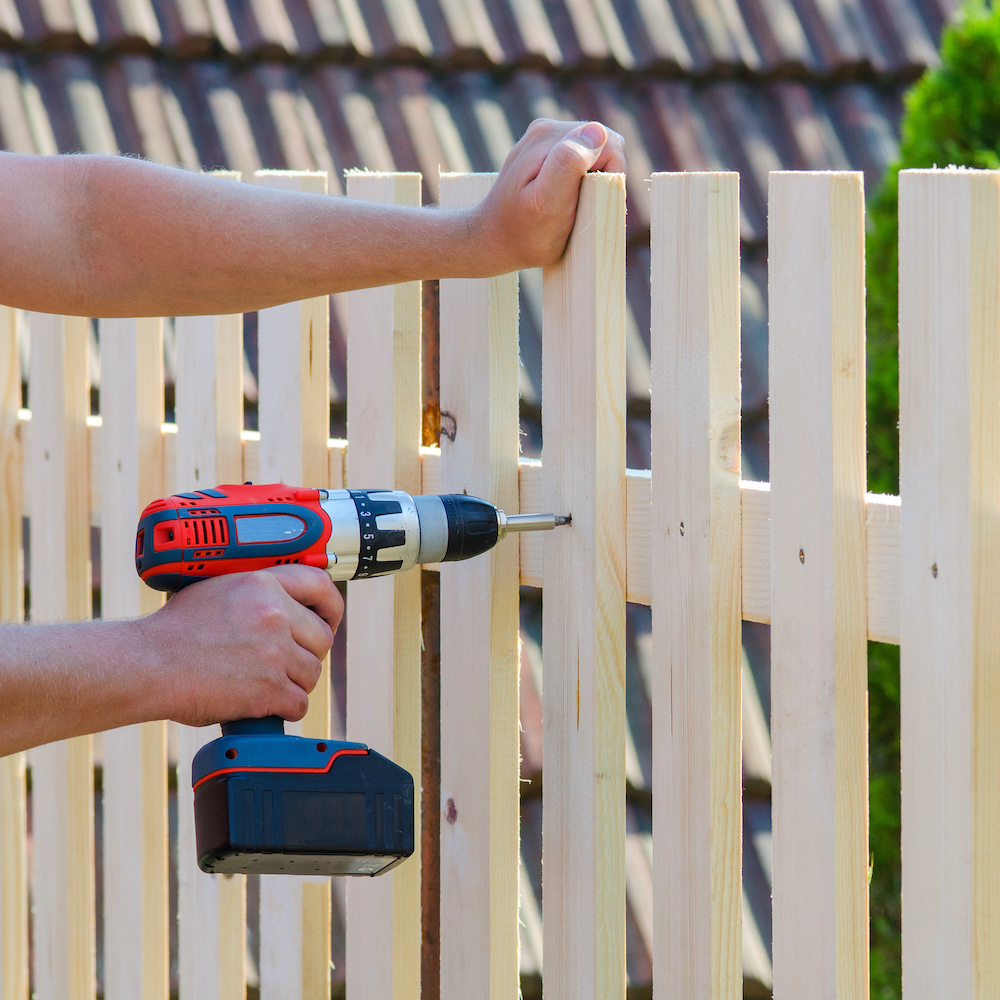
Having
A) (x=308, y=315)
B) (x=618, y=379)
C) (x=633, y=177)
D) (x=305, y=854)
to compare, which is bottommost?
(x=305, y=854)

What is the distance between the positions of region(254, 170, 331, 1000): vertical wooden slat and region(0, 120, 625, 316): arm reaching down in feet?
0.54

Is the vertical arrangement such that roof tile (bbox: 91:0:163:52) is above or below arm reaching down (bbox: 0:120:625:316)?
above

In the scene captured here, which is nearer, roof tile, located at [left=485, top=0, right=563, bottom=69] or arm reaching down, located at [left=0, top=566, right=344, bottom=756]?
arm reaching down, located at [left=0, top=566, right=344, bottom=756]

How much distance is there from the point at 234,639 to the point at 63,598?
3.37 feet

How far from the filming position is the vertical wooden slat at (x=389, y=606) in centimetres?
180

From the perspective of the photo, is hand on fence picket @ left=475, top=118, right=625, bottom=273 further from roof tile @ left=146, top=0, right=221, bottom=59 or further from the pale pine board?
roof tile @ left=146, top=0, right=221, bottom=59

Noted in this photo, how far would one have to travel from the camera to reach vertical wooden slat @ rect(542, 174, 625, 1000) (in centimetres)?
149

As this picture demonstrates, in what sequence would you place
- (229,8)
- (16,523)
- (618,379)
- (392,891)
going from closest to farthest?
(618,379), (392,891), (16,523), (229,8)

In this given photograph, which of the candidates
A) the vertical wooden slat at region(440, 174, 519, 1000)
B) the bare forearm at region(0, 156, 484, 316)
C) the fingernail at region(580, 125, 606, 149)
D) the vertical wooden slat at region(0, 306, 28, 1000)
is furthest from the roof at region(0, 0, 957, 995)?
the fingernail at region(580, 125, 606, 149)

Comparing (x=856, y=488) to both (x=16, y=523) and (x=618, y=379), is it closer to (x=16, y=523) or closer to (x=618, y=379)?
(x=618, y=379)

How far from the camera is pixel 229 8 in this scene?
3559 millimetres

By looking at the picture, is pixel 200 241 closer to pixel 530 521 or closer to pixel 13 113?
pixel 530 521

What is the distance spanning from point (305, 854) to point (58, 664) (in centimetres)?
36

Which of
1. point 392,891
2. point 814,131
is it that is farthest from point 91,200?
point 814,131
